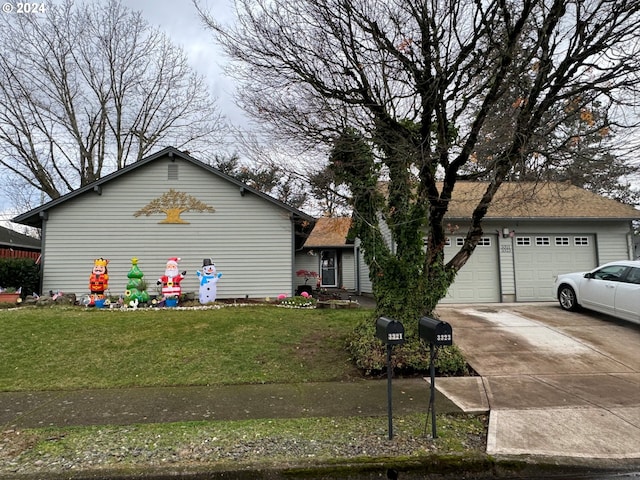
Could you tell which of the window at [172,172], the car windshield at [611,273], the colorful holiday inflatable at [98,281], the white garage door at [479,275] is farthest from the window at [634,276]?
the colorful holiday inflatable at [98,281]

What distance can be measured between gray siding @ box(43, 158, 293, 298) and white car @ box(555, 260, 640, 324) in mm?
8046

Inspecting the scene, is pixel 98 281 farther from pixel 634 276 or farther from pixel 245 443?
pixel 634 276

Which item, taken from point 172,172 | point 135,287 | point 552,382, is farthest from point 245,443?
point 172,172

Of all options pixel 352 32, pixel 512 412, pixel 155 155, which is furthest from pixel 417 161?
pixel 155 155

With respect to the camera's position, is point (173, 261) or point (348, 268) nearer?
point (173, 261)

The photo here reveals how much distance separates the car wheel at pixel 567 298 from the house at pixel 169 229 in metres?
7.66

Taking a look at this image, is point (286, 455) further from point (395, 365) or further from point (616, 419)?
point (616, 419)

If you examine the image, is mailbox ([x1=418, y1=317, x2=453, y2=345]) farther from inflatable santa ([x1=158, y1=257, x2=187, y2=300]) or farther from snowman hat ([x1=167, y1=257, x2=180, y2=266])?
snowman hat ([x1=167, y1=257, x2=180, y2=266])

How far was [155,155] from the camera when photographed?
13047 millimetres

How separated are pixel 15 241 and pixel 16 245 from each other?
0.50 m

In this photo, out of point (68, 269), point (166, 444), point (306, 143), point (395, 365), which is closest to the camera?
point (166, 444)

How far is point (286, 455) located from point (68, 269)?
11765 millimetres

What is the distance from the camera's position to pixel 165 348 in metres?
7.62

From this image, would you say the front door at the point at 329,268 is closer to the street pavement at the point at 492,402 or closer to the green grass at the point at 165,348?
the green grass at the point at 165,348
